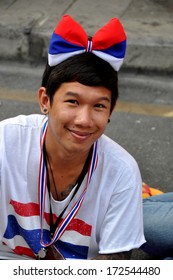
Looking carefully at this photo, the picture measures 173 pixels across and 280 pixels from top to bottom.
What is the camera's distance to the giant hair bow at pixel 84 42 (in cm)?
202

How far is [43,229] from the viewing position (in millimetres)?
2352

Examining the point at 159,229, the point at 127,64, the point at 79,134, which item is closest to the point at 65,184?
the point at 79,134

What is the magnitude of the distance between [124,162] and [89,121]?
0.29 m

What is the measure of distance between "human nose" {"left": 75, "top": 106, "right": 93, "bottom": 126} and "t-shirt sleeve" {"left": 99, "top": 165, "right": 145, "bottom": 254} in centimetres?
32

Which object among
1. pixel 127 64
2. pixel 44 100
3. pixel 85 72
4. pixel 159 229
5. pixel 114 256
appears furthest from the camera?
pixel 127 64

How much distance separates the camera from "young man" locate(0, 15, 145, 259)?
6.92 feet

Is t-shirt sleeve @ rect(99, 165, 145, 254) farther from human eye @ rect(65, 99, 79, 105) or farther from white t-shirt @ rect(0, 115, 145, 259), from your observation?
human eye @ rect(65, 99, 79, 105)

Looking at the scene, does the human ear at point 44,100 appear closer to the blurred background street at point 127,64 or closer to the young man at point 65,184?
the young man at point 65,184

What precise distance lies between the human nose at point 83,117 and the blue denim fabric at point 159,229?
948mm

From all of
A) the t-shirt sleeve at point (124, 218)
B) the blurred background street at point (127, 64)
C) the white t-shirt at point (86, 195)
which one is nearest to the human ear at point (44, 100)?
the white t-shirt at point (86, 195)

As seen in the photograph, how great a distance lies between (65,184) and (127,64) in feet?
9.25

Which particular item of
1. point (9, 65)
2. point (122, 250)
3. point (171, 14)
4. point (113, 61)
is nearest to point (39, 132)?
point (113, 61)

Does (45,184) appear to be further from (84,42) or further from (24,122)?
(84,42)

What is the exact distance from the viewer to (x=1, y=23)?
5277 mm
